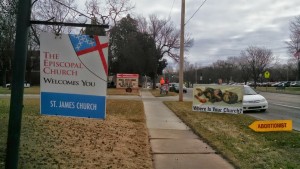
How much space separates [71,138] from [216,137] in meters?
3.98

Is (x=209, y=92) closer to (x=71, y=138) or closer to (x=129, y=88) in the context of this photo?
(x=71, y=138)

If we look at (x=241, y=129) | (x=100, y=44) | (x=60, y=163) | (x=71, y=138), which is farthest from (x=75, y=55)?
(x=241, y=129)

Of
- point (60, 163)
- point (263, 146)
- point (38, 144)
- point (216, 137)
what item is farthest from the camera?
point (216, 137)

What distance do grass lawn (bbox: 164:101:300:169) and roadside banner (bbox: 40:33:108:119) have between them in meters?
A: 3.55

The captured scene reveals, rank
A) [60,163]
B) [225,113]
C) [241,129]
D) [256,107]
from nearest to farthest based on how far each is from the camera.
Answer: [60,163] → [241,129] → [225,113] → [256,107]

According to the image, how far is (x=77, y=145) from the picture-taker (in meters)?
8.10

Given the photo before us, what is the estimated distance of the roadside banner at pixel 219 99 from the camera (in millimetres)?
17266

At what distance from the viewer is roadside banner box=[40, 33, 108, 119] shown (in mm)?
4910

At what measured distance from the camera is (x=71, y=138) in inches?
342

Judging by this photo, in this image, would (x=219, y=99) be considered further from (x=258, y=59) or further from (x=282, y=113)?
(x=258, y=59)

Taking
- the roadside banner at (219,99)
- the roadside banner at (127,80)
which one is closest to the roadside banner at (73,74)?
the roadside banner at (219,99)

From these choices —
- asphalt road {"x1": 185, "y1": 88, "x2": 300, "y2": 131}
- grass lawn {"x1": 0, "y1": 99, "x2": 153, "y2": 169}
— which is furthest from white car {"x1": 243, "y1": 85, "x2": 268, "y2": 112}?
grass lawn {"x1": 0, "y1": 99, "x2": 153, "y2": 169}

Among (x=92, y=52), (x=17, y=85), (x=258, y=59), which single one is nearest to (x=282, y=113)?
(x=92, y=52)

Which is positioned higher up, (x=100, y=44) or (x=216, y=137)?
(x=100, y=44)
